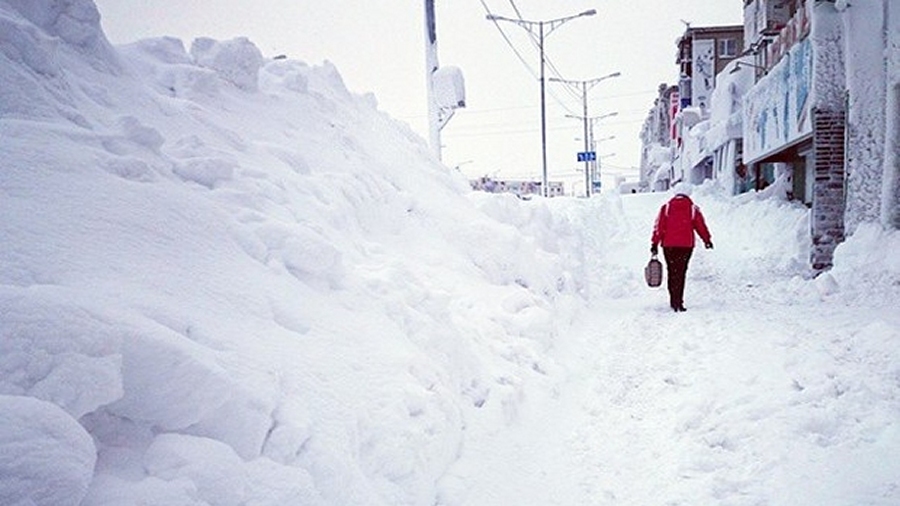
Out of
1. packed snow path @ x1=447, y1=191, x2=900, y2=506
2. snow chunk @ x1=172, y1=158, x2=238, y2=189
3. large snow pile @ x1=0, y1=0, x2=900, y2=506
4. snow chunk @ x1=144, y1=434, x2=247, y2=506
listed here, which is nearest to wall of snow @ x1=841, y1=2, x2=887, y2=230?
large snow pile @ x1=0, y1=0, x2=900, y2=506

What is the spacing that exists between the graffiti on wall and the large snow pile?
4.91 metres

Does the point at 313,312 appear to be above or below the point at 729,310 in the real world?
above

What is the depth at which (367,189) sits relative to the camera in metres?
6.52

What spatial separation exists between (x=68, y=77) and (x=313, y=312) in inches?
118

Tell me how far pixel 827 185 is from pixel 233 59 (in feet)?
31.6

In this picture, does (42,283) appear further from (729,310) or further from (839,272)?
(839,272)

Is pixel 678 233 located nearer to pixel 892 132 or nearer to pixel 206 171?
pixel 892 132

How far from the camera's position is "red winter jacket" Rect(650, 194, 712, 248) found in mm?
8195

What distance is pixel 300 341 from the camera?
3.22 m

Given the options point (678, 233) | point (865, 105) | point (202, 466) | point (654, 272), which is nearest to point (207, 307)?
point (202, 466)

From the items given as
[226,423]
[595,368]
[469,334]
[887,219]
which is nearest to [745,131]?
[887,219]

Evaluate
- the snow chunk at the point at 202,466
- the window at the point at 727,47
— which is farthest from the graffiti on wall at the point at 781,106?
the window at the point at 727,47

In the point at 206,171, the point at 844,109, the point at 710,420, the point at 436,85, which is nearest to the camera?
the point at 710,420

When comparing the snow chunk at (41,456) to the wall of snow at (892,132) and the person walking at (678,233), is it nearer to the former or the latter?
the person walking at (678,233)
